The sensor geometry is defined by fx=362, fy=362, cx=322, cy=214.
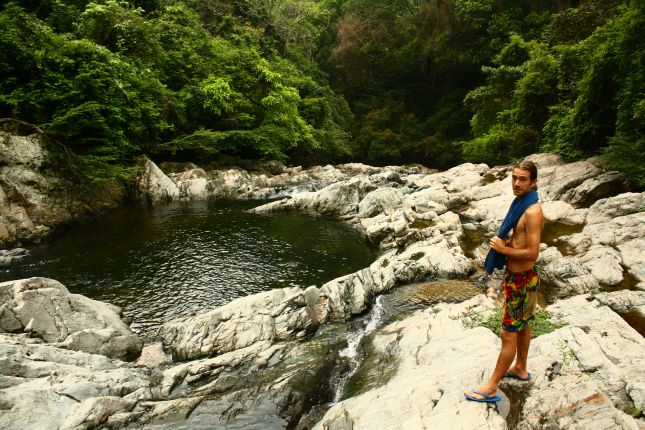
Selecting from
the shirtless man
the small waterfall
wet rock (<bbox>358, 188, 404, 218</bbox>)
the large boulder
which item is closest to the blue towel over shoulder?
the shirtless man

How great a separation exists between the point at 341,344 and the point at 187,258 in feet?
23.1

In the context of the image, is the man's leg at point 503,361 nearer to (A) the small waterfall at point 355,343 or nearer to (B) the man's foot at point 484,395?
(B) the man's foot at point 484,395

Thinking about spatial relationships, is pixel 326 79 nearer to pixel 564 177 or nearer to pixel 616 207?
pixel 564 177

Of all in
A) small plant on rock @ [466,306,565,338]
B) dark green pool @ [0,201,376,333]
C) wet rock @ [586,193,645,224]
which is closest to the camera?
small plant on rock @ [466,306,565,338]

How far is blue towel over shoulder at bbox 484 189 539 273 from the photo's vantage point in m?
3.57

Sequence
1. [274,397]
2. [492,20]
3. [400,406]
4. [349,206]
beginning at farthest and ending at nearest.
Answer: [492,20] → [349,206] → [274,397] → [400,406]

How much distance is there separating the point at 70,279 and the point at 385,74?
39.6 metres

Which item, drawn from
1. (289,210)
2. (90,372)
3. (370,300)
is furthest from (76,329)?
(289,210)

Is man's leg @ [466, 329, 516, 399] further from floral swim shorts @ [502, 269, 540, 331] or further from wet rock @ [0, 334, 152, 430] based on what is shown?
wet rock @ [0, 334, 152, 430]

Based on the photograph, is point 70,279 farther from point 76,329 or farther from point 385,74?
point 385,74

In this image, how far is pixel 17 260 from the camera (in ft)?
37.0

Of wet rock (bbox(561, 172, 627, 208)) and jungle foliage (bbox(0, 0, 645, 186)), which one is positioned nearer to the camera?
wet rock (bbox(561, 172, 627, 208))

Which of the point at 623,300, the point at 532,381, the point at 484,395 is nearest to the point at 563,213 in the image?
the point at 623,300

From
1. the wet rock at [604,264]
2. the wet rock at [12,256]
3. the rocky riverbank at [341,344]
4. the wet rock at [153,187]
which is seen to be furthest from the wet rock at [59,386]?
the wet rock at [153,187]
